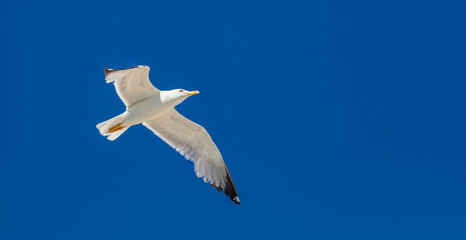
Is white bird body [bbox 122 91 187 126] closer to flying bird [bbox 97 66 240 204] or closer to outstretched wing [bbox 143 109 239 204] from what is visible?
flying bird [bbox 97 66 240 204]

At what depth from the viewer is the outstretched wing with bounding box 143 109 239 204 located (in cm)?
930

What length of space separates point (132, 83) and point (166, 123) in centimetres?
120

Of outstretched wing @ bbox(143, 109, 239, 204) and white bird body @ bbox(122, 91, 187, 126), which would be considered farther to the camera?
outstretched wing @ bbox(143, 109, 239, 204)

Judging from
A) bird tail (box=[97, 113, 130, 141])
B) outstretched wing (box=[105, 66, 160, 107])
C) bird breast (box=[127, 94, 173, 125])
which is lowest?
bird tail (box=[97, 113, 130, 141])

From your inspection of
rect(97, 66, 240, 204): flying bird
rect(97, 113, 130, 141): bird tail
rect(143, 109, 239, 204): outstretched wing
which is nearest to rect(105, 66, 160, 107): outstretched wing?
rect(97, 66, 240, 204): flying bird

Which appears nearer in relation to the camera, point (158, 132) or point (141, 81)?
point (141, 81)

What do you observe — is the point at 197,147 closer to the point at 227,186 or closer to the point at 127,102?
the point at 227,186

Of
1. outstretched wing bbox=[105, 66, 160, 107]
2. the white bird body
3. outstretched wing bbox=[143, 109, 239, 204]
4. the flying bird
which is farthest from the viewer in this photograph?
outstretched wing bbox=[143, 109, 239, 204]

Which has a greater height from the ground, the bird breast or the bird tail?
the bird breast

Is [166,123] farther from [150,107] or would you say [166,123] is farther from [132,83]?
[132,83]

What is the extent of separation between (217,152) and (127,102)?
6.08 feet

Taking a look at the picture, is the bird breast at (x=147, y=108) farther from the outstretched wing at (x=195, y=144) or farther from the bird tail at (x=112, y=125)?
the outstretched wing at (x=195, y=144)

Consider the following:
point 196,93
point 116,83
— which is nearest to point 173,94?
point 196,93

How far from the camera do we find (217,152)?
9547 millimetres
